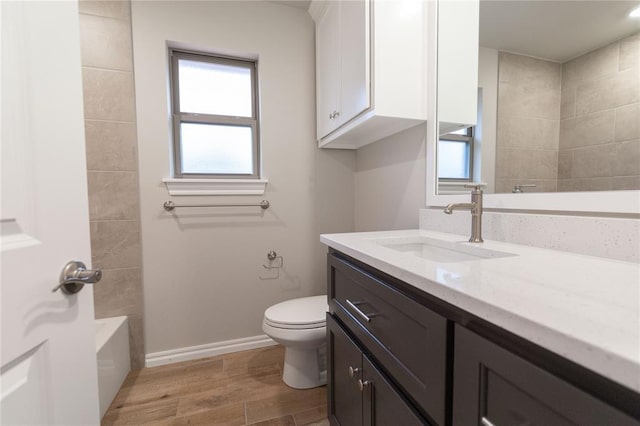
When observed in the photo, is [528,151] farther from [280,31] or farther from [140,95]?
[140,95]

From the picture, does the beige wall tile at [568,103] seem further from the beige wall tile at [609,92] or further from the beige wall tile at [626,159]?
the beige wall tile at [626,159]

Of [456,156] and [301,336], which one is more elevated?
[456,156]

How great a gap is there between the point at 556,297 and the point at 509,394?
6.4 inches

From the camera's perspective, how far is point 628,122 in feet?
2.24

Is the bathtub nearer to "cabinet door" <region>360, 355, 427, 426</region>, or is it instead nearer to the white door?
the white door

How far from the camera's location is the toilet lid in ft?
4.64

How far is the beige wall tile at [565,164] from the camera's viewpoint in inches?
31.3

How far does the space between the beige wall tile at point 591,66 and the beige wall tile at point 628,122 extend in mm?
112

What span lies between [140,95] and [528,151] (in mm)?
2040

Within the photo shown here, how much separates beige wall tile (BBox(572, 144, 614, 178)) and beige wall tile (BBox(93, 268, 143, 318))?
2155mm

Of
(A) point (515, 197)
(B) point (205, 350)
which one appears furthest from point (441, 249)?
(B) point (205, 350)

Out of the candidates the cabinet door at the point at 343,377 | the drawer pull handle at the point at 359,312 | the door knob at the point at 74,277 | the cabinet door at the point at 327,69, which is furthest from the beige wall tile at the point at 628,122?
the door knob at the point at 74,277

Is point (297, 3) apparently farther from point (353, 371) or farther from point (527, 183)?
point (353, 371)

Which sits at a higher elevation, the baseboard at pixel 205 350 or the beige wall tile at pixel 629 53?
the beige wall tile at pixel 629 53
